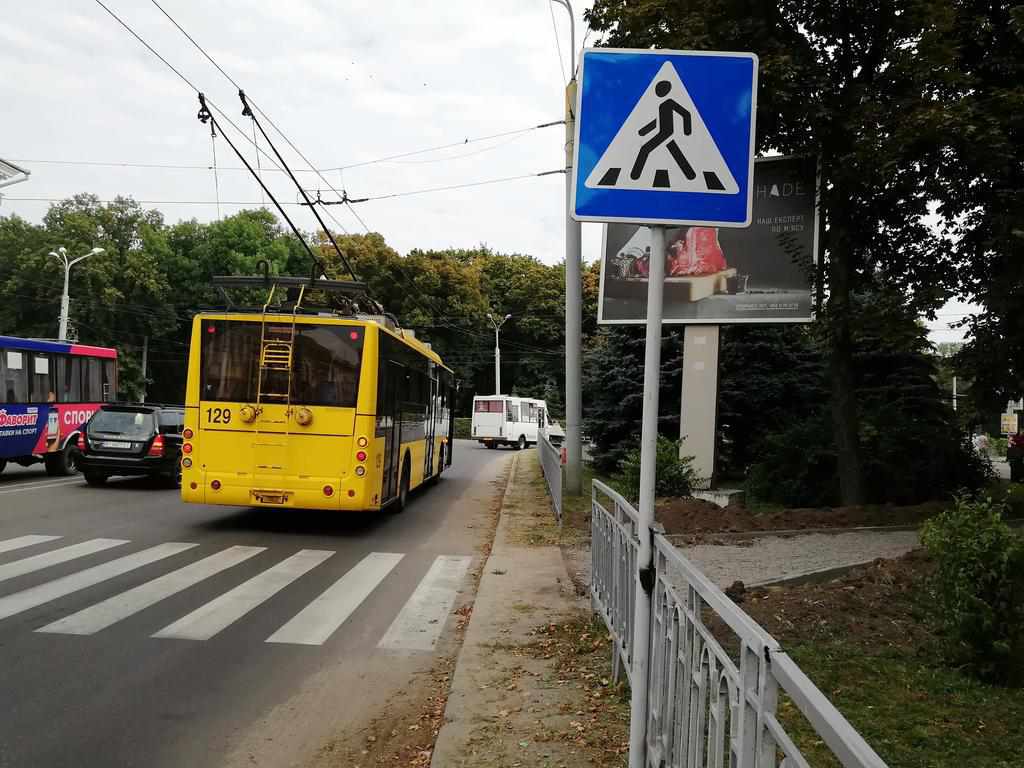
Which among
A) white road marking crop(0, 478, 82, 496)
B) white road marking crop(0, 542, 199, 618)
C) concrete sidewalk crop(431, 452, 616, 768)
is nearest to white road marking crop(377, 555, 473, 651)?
concrete sidewalk crop(431, 452, 616, 768)

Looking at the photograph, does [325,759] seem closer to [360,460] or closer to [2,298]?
[360,460]

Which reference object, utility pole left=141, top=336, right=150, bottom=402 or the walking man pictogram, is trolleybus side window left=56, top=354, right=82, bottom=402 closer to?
the walking man pictogram

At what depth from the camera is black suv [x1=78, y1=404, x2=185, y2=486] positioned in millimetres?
16719

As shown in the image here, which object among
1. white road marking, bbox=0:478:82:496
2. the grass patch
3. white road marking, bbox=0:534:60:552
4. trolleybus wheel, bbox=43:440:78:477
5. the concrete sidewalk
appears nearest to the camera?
the grass patch

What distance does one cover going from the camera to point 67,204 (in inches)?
2591

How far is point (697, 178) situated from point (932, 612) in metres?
4.34

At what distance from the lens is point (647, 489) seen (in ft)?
11.7

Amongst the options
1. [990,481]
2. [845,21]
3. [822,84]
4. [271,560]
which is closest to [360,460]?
[271,560]

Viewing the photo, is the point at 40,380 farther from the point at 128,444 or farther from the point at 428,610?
the point at 428,610

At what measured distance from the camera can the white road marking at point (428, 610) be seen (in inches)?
259

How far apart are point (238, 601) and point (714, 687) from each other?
573 centimetres

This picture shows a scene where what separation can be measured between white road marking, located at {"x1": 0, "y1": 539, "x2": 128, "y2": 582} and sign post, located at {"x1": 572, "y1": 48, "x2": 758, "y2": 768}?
22.9ft

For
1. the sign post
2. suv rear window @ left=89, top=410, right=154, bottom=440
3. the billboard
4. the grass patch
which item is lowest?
the grass patch

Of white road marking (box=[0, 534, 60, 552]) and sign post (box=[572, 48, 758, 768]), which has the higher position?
sign post (box=[572, 48, 758, 768])
